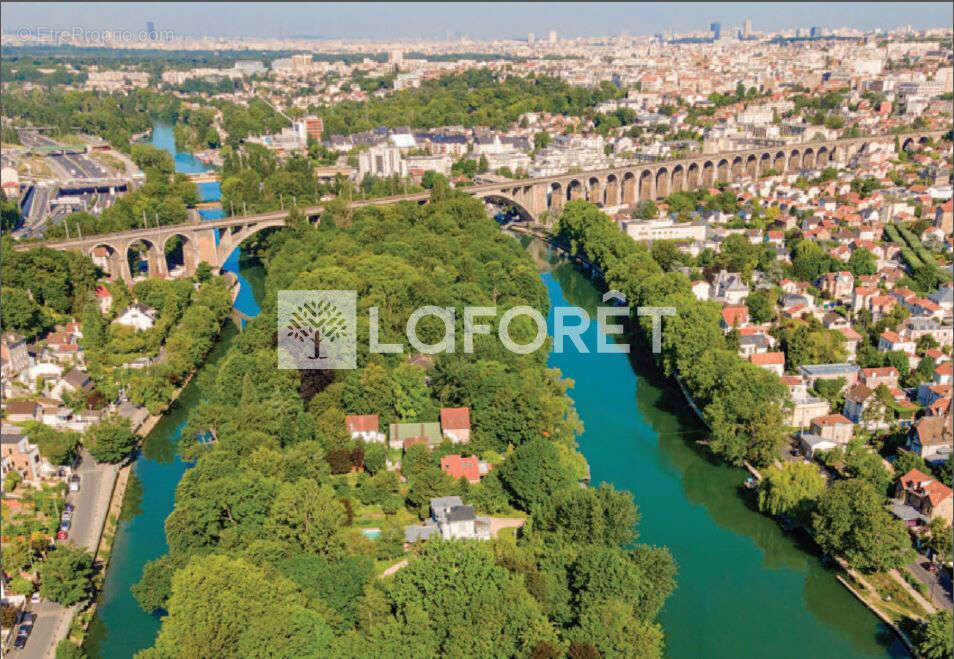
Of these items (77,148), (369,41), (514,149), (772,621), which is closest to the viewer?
(772,621)

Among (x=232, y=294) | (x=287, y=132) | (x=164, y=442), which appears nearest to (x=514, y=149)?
(x=287, y=132)

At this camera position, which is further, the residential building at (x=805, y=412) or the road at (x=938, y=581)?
the residential building at (x=805, y=412)

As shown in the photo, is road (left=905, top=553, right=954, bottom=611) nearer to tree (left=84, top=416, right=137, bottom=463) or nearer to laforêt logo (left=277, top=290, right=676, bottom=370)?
laforêt logo (left=277, top=290, right=676, bottom=370)

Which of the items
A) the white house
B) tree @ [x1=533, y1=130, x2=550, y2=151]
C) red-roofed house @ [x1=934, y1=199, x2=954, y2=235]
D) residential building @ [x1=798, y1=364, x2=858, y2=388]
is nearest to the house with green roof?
residential building @ [x1=798, y1=364, x2=858, y2=388]

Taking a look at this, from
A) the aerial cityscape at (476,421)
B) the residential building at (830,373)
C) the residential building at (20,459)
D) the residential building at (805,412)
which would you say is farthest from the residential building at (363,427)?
the residential building at (830,373)

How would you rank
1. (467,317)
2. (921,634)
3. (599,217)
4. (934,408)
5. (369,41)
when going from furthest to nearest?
(369,41) → (599,217) → (467,317) → (934,408) → (921,634)

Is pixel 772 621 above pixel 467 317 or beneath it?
beneath

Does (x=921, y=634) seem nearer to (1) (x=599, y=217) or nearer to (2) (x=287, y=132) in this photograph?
(1) (x=599, y=217)

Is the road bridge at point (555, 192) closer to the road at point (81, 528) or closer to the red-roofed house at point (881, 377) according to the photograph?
the road at point (81, 528)
